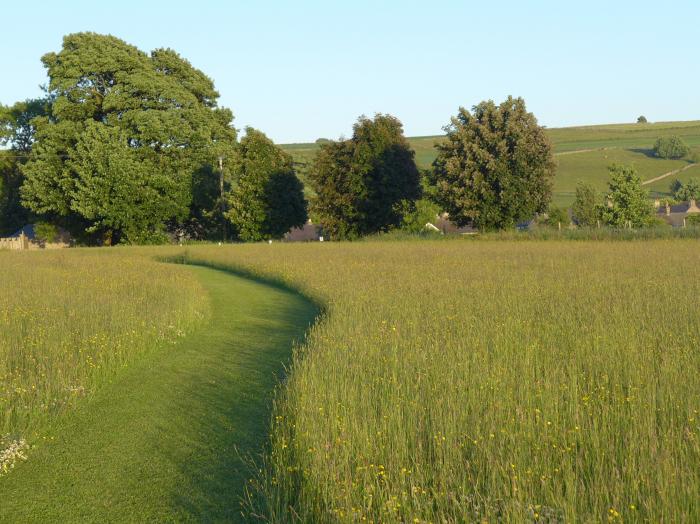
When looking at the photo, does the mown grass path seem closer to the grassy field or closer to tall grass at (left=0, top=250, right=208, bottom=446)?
the grassy field

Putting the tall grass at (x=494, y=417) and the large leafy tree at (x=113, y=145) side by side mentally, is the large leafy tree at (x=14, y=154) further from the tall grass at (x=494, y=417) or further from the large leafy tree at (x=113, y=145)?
the tall grass at (x=494, y=417)

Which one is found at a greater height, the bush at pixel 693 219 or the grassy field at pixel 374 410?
the grassy field at pixel 374 410

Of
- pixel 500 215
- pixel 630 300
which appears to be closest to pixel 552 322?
pixel 630 300

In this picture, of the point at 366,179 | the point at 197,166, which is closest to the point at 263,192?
the point at 197,166

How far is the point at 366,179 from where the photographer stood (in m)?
64.3

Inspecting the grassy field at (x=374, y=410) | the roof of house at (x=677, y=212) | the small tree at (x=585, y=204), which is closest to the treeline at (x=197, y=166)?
the grassy field at (x=374, y=410)

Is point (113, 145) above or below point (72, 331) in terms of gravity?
above

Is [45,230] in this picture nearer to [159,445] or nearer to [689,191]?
[159,445]

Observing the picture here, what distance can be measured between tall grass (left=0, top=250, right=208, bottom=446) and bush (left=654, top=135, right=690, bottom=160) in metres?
172

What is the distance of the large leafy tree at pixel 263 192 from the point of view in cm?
6425

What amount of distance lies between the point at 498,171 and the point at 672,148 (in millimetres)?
136829

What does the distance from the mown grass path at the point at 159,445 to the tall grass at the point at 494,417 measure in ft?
1.76

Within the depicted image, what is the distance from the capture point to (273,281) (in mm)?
26891

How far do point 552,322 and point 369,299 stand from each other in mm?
5355
